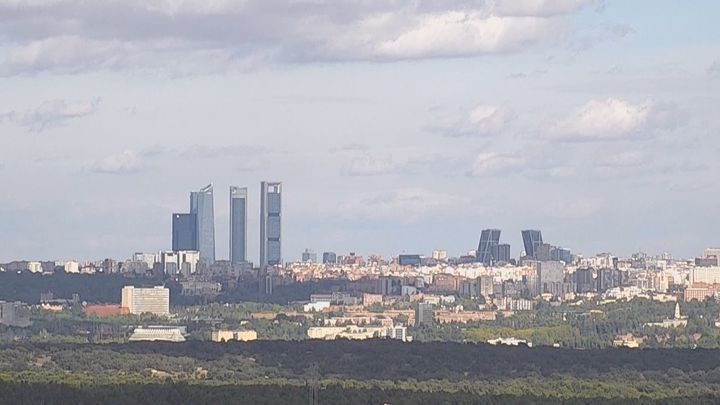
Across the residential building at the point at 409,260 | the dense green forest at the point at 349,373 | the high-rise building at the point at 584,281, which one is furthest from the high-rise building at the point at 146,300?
the residential building at the point at 409,260

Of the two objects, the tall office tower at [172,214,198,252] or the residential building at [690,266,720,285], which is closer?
the residential building at [690,266,720,285]

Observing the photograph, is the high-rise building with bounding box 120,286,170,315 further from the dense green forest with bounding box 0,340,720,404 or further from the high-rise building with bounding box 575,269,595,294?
the dense green forest with bounding box 0,340,720,404

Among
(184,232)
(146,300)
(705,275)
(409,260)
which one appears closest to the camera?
(146,300)

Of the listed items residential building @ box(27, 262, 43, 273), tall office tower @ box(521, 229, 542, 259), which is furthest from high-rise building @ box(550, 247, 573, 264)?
residential building @ box(27, 262, 43, 273)

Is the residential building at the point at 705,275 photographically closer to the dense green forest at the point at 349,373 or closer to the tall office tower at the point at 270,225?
the tall office tower at the point at 270,225

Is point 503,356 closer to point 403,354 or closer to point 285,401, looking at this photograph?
point 403,354

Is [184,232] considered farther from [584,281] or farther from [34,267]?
[584,281]

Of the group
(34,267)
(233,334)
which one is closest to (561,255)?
(34,267)
